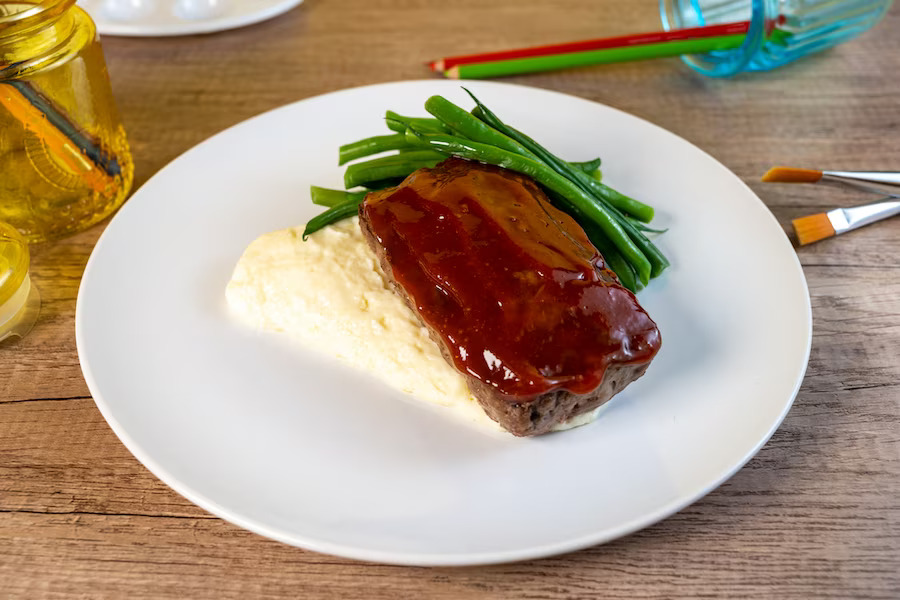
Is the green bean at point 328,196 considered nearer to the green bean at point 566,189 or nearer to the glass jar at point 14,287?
the green bean at point 566,189

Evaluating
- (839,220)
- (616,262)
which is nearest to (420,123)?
(616,262)

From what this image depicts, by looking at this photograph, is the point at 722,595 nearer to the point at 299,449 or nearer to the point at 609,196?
the point at 299,449

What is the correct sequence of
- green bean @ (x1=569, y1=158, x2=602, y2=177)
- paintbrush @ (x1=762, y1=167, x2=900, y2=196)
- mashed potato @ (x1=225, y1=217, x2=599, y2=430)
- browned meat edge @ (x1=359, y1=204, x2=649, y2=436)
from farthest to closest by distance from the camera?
paintbrush @ (x1=762, y1=167, x2=900, y2=196) < green bean @ (x1=569, y1=158, x2=602, y2=177) < mashed potato @ (x1=225, y1=217, x2=599, y2=430) < browned meat edge @ (x1=359, y1=204, x2=649, y2=436)

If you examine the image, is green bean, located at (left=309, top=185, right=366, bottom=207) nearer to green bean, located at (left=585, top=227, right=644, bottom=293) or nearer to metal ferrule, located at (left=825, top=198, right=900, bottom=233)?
green bean, located at (left=585, top=227, right=644, bottom=293)

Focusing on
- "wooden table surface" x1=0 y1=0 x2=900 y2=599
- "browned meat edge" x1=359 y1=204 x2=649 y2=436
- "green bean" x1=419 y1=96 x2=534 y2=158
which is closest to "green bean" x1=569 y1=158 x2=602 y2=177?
"green bean" x1=419 y1=96 x2=534 y2=158

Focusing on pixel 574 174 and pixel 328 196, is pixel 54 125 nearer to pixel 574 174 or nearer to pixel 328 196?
pixel 328 196

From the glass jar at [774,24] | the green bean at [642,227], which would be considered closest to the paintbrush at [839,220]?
the green bean at [642,227]
